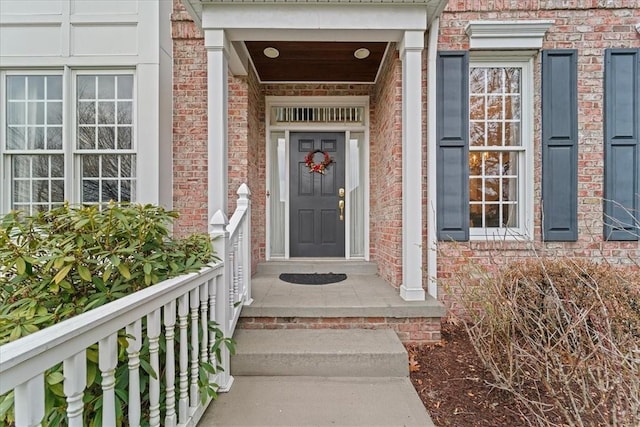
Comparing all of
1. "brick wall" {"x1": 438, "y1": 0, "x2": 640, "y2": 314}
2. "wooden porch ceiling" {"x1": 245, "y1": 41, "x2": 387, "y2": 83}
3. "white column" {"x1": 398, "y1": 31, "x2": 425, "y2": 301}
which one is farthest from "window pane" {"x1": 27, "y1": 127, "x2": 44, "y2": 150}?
"brick wall" {"x1": 438, "y1": 0, "x2": 640, "y2": 314}

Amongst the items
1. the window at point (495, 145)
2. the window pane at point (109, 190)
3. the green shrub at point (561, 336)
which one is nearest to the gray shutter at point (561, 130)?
the window at point (495, 145)

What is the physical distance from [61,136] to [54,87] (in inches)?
22.7

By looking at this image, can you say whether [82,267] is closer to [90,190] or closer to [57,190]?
[90,190]

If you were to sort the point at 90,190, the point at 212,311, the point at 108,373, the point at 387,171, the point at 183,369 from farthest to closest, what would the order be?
the point at 90,190 → the point at 387,171 → the point at 212,311 → the point at 183,369 → the point at 108,373

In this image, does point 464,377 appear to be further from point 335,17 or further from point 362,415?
point 335,17

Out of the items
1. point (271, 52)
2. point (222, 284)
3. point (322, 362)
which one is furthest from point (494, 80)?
point (222, 284)

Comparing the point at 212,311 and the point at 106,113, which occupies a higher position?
the point at 106,113

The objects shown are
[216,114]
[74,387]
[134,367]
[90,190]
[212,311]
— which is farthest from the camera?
[90,190]

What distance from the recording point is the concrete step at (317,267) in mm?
4219

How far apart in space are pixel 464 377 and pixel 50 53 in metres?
5.25

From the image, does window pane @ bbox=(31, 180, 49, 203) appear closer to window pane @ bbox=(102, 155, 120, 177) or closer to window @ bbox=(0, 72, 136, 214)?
window @ bbox=(0, 72, 136, 214)

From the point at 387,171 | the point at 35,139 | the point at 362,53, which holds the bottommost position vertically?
the point at 387,171

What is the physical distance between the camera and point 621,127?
137 inches

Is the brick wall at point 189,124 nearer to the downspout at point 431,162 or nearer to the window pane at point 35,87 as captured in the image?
the window pane at point 35,87
